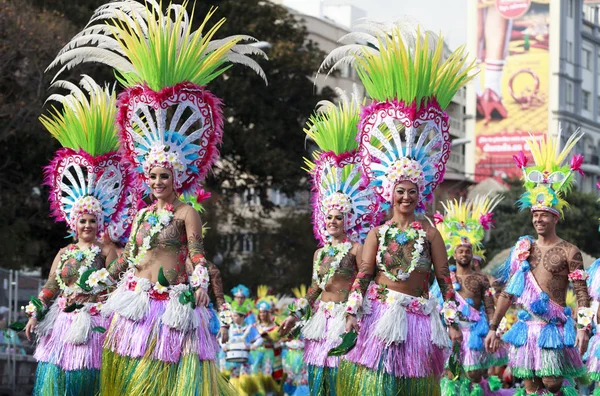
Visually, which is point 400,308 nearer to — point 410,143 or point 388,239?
point 388,239

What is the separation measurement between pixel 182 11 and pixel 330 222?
10.7ft

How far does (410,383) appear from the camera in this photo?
10.1 meters

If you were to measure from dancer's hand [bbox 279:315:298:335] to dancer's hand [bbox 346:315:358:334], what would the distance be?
2.46m

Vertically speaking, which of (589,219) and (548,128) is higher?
(548,128)

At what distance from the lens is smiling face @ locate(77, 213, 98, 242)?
1289 centimetres

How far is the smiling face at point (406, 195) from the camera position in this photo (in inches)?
409

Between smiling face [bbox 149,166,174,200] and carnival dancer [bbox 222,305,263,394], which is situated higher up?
smiling face [bbox 149,166,174,200]

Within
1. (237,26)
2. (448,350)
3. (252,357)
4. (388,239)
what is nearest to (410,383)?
(448,350)

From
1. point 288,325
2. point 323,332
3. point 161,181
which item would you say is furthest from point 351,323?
point 323,332

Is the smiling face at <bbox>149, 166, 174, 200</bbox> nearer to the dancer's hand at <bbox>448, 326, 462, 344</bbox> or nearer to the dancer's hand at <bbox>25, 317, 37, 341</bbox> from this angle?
the dancer's hand at <bbox>25, 317, 37, 341</bbox>

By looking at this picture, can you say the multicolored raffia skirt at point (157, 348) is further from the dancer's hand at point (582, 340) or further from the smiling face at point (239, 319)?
the smiling face at point (239, 319)

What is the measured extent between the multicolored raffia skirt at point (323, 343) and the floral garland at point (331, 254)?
23cm

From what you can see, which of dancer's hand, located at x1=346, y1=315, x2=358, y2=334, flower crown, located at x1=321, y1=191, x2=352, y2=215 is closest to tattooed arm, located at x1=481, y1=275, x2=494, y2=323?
flower crown, located at x1=321, y1=191, x2=352, y2=215

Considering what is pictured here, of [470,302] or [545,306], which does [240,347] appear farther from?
[545,306]
